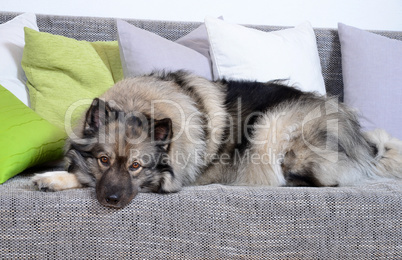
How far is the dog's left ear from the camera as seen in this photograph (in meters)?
1.69

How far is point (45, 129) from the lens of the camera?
197 centimetres

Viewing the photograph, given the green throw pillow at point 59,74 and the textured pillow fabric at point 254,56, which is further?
the textured pillow fabric at point 254,56

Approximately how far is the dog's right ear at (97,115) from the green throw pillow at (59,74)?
1.75 feet

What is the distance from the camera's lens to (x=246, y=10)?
3393mm

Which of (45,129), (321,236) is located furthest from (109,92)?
(321,236)

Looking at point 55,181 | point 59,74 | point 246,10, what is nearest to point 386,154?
point 55,181

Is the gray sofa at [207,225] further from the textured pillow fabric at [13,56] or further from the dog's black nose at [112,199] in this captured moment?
the textured pillow fabric at [13,56]

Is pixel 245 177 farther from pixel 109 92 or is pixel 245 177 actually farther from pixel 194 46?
pixel 194 46

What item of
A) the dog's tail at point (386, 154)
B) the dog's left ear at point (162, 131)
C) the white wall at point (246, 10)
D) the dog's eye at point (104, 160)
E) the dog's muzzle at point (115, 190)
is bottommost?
the dog's tail at point (386, 154)

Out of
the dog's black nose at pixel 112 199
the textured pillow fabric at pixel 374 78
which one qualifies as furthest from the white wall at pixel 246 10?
the dog's black nose at pixel 112 199

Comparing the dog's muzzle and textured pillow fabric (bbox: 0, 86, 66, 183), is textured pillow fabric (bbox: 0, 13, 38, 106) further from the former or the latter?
the dog's muzzle

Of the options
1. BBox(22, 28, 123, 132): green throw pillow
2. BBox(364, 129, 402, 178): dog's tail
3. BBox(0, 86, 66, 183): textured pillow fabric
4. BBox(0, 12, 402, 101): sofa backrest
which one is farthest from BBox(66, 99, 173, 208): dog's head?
BBox(0, 12, 402, 101): sofa backrest

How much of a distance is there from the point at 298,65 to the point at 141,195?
157cm

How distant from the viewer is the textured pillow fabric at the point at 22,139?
175 cm
